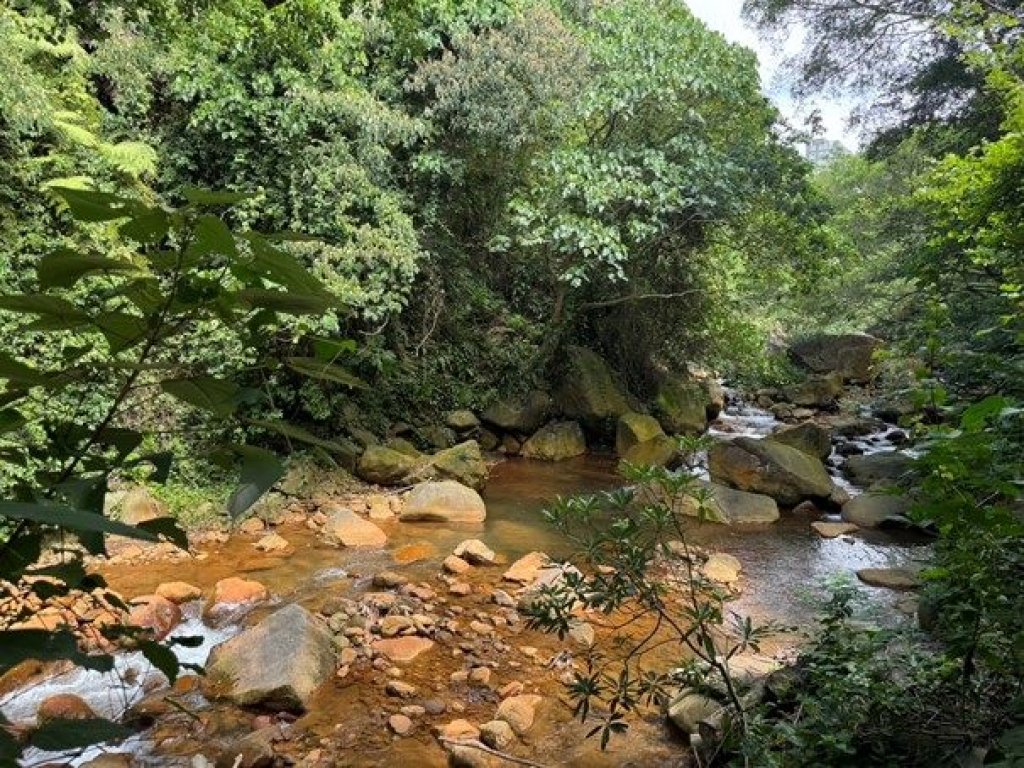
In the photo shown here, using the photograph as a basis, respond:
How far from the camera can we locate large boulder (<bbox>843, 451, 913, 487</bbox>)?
870 centimetres

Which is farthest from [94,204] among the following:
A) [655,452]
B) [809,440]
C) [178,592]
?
[809,440]

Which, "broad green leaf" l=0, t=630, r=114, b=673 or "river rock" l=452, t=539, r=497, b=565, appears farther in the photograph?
"river rock" l=452, t=539, r=497, b=565

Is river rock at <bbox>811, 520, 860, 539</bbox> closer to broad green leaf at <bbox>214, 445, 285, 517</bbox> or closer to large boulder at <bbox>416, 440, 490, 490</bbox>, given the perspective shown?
large boulder at <bbox>416, 440, 490, 490</bbox>

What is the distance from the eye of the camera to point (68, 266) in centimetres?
56

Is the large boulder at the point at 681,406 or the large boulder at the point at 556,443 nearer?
the large boulder at the point at 556,443

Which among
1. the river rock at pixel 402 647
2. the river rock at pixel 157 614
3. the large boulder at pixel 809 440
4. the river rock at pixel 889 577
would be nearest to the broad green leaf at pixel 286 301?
the river rock at pixel 402 647

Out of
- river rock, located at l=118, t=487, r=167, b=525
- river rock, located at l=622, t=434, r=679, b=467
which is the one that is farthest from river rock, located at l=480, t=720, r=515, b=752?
river rock, located at l=622, t=434, r=679, b=467

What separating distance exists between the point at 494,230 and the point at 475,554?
5238 mm

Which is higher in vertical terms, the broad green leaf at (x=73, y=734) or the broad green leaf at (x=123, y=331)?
the broad green leaf at (x=123, y=331)

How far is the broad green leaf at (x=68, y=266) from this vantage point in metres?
0.56

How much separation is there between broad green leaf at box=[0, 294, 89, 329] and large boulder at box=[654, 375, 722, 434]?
1010 cm

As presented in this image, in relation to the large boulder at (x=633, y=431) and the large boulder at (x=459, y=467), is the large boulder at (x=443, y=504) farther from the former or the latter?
the large boulder at (x=633, y=431)

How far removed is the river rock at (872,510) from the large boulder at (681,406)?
311cm

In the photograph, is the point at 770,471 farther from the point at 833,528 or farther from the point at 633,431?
the point at 633,431
